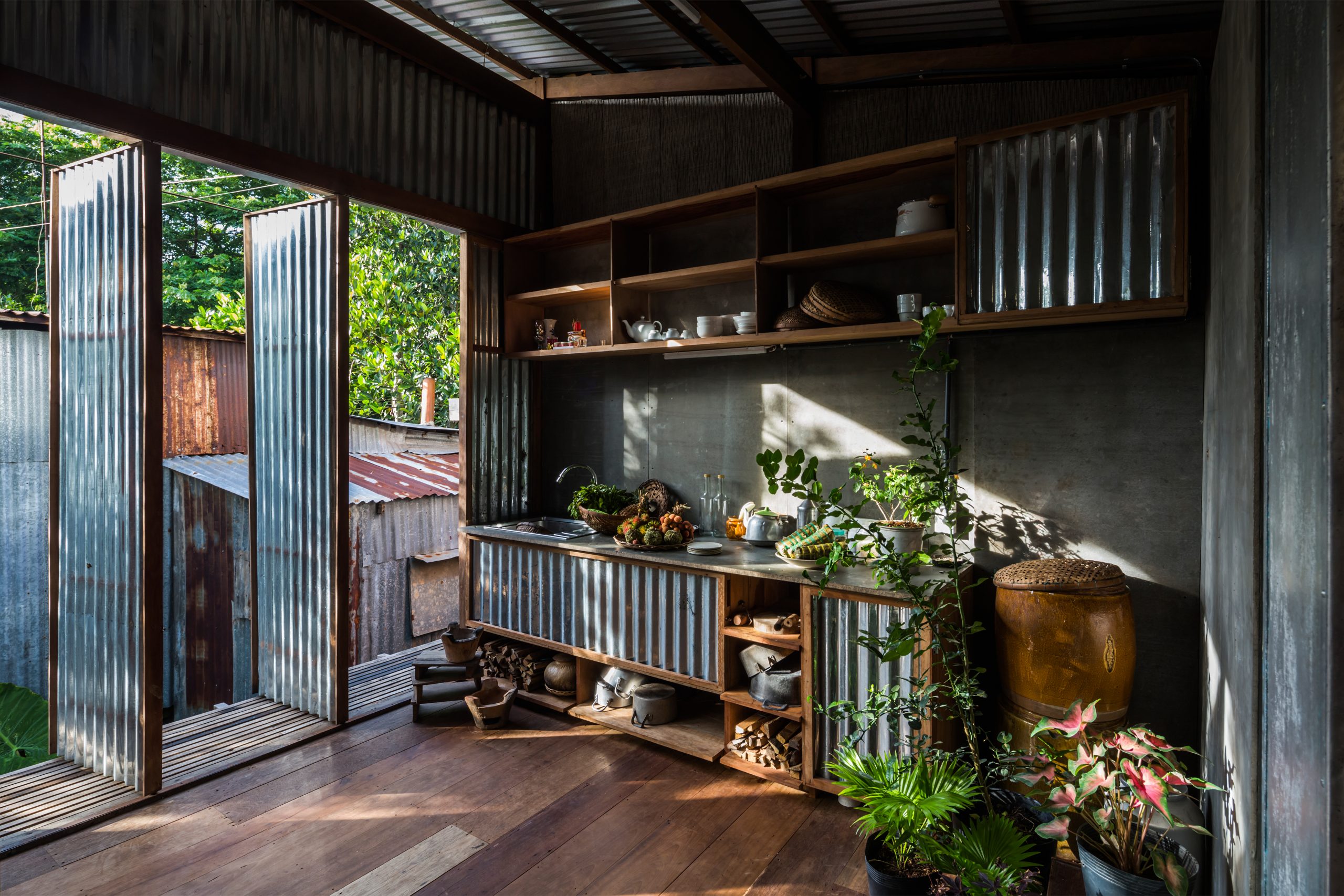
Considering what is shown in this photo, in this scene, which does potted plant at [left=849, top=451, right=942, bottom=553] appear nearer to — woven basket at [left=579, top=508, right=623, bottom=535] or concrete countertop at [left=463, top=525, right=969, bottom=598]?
concrete countertop at [left=463, top=525, right=969, bottom=598]

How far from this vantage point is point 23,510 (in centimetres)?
579

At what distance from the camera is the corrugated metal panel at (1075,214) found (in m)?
2.62

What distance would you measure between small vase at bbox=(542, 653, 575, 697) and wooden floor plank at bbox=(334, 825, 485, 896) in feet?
4.19

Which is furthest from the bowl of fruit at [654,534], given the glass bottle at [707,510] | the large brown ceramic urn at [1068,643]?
the large brown ceramic urn at [1068,643]

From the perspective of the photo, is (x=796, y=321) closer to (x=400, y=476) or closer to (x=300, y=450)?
(x=300, y=450)

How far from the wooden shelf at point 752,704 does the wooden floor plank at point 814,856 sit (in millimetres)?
378

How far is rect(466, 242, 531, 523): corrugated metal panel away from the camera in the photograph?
467 cm

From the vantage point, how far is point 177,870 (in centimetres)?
263

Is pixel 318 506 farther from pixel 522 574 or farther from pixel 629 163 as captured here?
pixel 629 163

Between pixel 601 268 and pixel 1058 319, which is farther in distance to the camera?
pixel 601 268

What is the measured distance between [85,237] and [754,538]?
3.48 metres

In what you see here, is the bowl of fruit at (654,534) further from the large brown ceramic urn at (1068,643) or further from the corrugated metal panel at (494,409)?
the large brown ceramic urn at (1068,643)

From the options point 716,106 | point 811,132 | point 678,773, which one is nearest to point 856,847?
point 678,773

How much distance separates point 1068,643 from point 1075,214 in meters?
1.63
